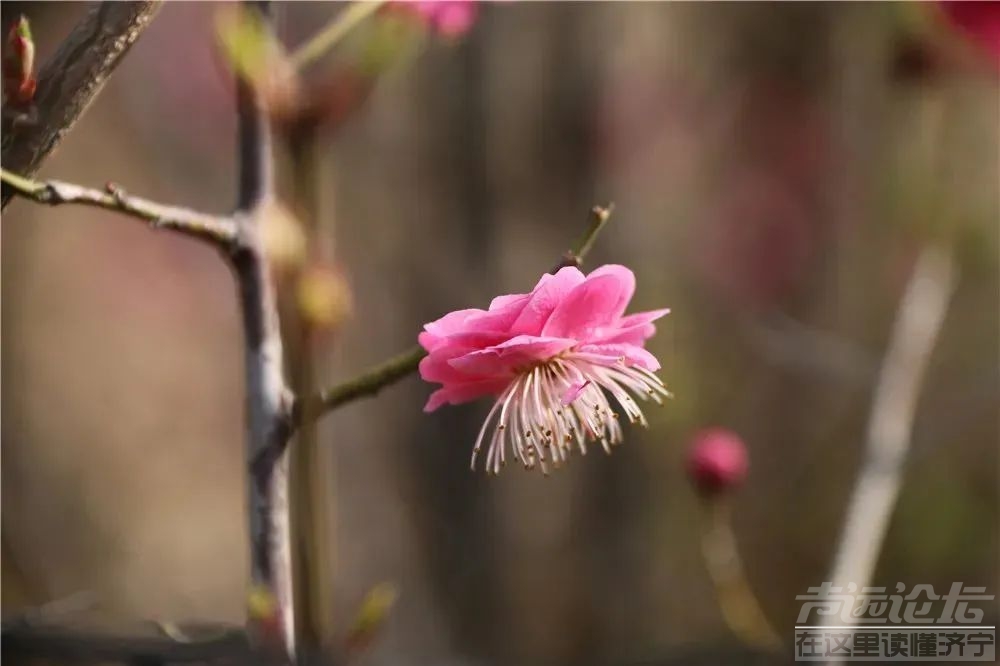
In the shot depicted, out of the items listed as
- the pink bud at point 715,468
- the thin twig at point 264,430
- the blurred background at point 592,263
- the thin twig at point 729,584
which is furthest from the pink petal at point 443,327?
the blurred background at point 592,263

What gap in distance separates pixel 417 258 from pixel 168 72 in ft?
2.18

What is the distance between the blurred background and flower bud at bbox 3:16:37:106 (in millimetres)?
1536

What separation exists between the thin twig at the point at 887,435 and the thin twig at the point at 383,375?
0.47 meters

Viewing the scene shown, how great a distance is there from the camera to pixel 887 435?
3.04ft

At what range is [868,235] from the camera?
204 centimetres

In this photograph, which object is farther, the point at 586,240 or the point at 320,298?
the point at 320,298

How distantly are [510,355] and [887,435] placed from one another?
632 mm

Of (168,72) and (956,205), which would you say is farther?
(168,72)

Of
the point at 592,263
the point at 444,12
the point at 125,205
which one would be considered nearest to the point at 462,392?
the point at 125,205

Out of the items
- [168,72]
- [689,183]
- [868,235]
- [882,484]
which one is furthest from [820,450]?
[168,72]

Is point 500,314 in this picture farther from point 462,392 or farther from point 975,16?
point 975,16

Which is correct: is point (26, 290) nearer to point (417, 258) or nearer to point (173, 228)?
point (417, 258)

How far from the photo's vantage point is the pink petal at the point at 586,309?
409 millimetres

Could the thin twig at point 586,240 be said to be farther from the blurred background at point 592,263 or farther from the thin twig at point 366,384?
the blurred background at point 592,263
